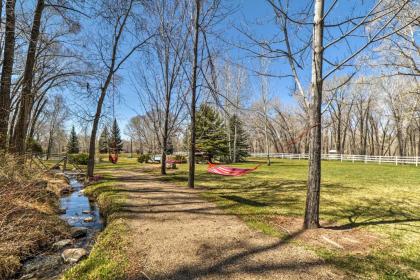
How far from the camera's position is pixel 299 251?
12.0 feet

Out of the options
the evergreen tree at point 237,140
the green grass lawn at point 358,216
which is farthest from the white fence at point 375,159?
the green grass lawn at point 358,216

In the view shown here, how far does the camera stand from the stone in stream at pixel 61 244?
4701mm

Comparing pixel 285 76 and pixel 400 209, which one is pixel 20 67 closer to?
pixel 285 76

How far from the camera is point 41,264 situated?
409 cm

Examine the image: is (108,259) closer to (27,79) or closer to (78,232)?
(78,232)

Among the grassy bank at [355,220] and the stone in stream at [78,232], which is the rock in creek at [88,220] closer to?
the stone in stream at [78,232]

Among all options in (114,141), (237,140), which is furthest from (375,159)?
(114,141)

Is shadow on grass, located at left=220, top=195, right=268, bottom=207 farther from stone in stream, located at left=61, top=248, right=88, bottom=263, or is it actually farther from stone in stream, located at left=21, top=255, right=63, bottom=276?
stone in stream, located at left=21, top=255, right=63, bottom=276

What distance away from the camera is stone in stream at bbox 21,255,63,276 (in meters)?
3.87

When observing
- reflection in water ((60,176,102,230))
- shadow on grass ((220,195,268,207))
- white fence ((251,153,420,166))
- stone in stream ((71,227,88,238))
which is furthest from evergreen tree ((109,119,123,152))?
white fence ((251,153,420,166))

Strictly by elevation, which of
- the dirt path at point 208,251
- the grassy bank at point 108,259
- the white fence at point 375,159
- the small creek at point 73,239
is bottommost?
the small creek at point 73,239

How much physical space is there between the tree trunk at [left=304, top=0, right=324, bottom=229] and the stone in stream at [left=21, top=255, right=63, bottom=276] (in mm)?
4278

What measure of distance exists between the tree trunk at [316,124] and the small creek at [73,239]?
13.4 feet

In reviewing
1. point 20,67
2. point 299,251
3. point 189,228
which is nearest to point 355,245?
point 299,251
